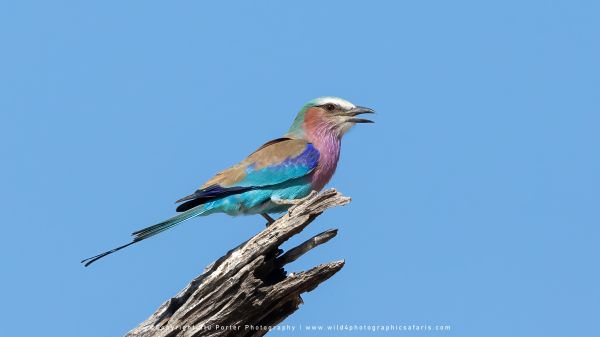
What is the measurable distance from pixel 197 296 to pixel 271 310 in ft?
1.88

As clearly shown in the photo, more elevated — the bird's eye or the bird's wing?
the bird's eye

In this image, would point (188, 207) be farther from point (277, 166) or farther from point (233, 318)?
point (233, 318)

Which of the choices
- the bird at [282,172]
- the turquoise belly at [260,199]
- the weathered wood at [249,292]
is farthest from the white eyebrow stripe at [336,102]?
the weathered wood at [249,292]

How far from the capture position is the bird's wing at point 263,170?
25.3 feet

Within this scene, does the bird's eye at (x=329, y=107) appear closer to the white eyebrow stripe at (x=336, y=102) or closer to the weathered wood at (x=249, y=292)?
the white eyebrow stripe at (x=336, y=102)

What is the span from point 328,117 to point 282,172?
1107 millimetres

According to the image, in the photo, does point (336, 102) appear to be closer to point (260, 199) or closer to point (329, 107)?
point (329, 107)

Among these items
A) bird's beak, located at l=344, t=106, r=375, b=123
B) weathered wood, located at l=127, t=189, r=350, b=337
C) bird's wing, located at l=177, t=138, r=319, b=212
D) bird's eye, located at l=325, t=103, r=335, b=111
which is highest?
bird's eye, located at l=325, t=103, r=335, b=111

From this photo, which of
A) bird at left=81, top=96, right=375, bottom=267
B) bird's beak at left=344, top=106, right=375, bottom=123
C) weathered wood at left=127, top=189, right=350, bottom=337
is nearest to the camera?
weathered wood at left=127, top=189, right=350, bottom=337

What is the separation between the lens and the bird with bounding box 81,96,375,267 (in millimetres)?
7676

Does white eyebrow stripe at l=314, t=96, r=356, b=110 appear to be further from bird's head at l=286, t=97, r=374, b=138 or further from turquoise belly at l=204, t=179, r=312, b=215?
turquoise belly at l=204, t=179, r=312, b=215

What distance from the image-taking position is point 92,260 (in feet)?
22.4

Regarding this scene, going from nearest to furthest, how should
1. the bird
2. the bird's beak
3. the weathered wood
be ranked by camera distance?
the weathered wood
the bird
the bird's beak

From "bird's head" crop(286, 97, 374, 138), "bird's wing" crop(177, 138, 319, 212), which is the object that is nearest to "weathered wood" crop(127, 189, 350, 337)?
"bird's wing" crop(177, 138, 319, 212)
